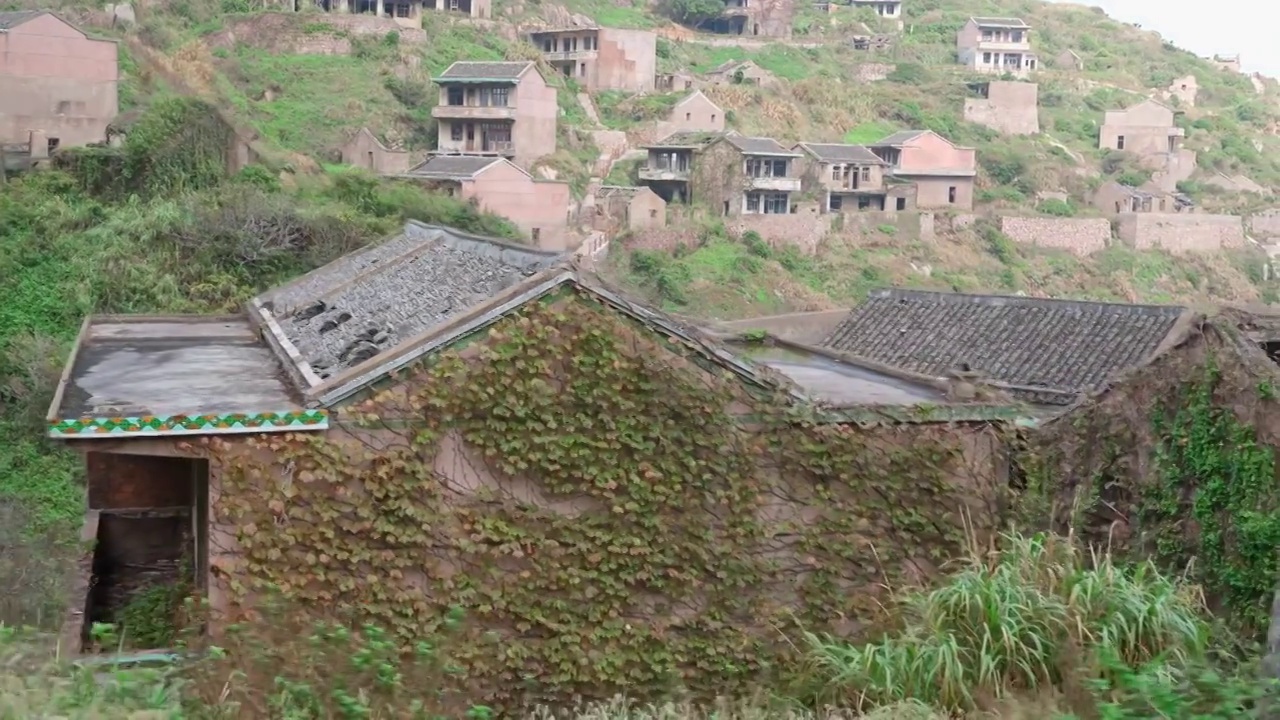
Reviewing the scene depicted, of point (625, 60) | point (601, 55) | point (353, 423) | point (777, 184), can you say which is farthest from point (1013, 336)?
point (625, 60)

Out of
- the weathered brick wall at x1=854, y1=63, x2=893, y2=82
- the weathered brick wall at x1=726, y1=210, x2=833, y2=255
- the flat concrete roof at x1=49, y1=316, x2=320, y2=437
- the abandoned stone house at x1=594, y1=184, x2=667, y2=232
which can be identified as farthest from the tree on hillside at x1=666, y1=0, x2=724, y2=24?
the flat concrete roof at x1=49, y1=316, x2=320, y2=437

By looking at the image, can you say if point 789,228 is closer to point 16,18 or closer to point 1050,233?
point 1050,233

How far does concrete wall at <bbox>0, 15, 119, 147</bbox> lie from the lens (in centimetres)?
3191

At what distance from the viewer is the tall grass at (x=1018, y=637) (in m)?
6.87

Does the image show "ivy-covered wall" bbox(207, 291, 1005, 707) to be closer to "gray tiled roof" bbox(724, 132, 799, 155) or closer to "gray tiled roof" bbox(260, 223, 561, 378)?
"gray tiled roof" bbox(260, 223, 561, 378)

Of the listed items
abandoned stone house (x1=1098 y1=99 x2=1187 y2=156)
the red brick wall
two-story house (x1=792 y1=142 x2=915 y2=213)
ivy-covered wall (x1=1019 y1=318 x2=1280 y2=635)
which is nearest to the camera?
ivy-covered wall (x1=1019 y1=318 x2=1280 y2=635)

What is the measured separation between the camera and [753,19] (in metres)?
70.2

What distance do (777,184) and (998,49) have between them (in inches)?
1214

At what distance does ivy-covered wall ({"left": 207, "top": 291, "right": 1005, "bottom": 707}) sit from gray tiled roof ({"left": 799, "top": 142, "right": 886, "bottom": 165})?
1652 inches

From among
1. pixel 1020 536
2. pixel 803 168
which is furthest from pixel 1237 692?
pixel 803 168

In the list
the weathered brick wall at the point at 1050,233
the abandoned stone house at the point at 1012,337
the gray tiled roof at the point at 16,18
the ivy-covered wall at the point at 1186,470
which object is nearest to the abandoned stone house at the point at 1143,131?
the weathered brick wall at the point at 1050,233

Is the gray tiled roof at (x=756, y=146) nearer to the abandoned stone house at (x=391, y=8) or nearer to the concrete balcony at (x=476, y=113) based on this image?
the concrete balcony at (x=476, y=113)

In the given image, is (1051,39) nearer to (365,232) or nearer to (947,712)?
(365,232)

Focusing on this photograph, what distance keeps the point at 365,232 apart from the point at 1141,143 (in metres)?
48.7
